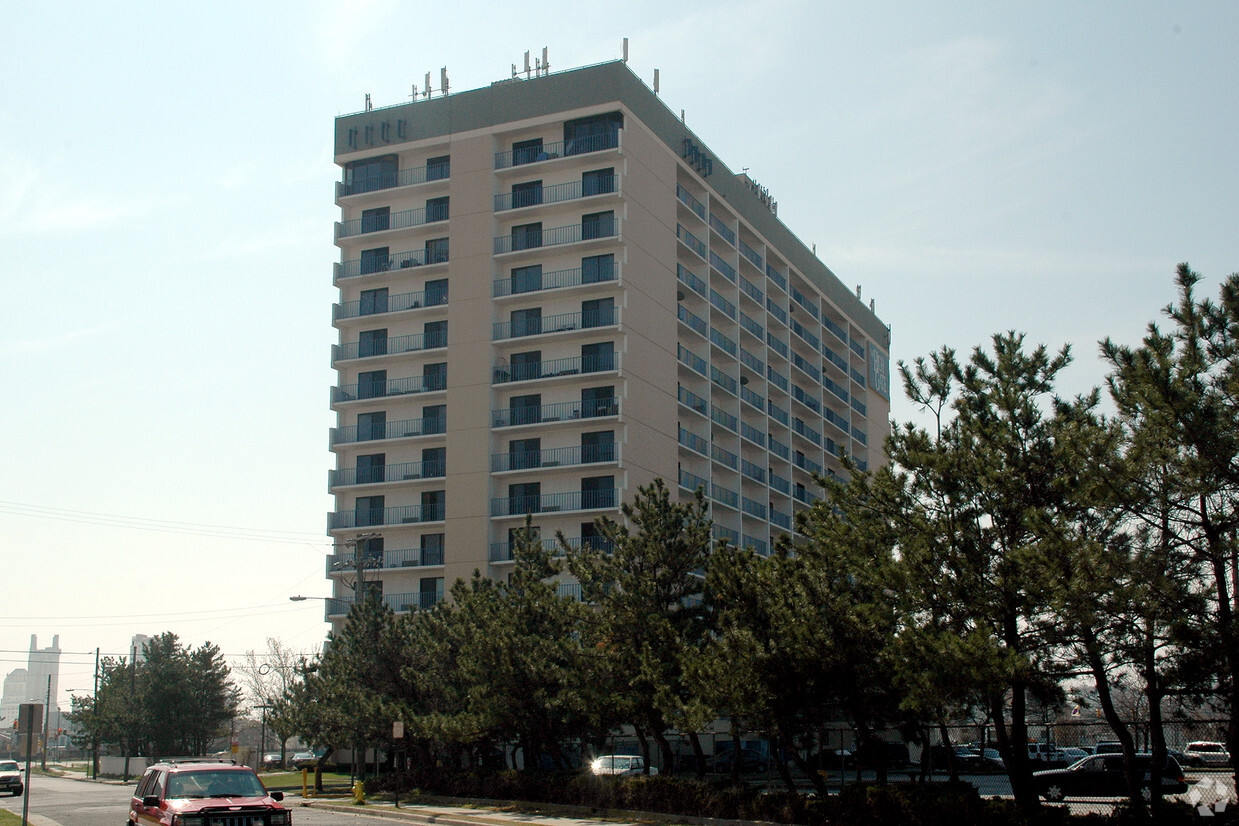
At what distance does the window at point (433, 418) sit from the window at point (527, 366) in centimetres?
486

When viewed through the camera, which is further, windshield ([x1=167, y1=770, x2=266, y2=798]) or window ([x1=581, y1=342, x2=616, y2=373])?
window ([x1=581, y1=342, x2=616, y2=373])

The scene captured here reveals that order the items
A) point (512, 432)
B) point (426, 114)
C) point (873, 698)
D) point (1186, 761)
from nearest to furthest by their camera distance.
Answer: point (873, 698)
point (1186, 761)
point (512, 432)
point (426, 114)

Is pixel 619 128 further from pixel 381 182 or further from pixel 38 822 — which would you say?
pixel 38 822

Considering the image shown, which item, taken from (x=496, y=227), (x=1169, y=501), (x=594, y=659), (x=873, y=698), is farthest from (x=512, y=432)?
(x=1169, y=501)

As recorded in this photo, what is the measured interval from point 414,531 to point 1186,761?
4034 cm

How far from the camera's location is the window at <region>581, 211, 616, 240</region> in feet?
215

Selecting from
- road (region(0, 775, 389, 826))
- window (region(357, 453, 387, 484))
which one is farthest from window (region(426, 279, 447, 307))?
road (region(0, 775, 389, 826))

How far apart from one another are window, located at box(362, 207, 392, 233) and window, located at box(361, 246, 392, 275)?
1213 mm

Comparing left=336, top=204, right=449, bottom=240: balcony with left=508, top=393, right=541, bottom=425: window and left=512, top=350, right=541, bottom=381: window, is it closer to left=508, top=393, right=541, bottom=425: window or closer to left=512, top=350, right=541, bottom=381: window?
left=512, top=350, right=541, bottom=381: window

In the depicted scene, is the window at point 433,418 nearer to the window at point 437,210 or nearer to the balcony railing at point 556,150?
the window at point 437,210

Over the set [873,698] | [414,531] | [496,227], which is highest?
[496,227]

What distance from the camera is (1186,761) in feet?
143

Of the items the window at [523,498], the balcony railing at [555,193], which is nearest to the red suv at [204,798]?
the window at [523,498]

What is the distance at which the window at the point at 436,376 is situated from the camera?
223 feet
